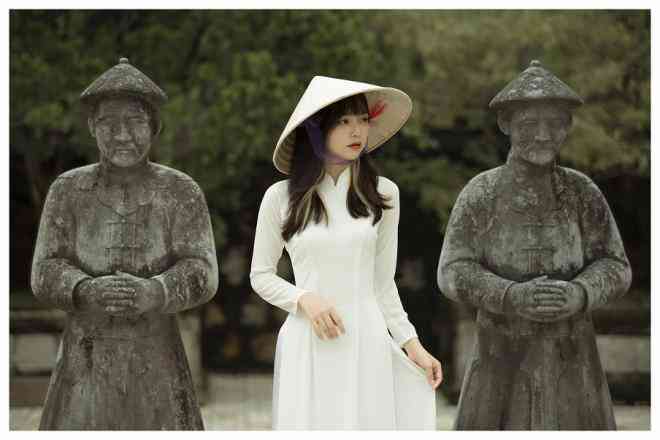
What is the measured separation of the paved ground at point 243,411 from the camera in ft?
28.5

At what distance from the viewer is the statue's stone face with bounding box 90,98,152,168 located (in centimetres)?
504

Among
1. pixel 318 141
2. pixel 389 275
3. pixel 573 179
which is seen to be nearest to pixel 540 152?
pixel 573 179

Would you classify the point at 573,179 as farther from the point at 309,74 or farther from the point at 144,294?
the point at 309,74

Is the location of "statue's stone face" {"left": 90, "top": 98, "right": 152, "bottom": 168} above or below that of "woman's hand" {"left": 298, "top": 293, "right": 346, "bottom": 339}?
above

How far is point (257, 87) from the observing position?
957cm

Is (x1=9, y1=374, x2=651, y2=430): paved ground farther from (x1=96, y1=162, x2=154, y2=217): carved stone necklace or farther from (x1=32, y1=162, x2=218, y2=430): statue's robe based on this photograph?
(x1=96, y1=162, x2=154, y2=217): carved stone necklace

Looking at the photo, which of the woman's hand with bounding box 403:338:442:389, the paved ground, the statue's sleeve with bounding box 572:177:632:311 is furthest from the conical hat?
the paved ground

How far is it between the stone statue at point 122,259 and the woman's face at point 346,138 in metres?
0.80

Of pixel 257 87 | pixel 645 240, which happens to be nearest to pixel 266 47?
pixel 257 87

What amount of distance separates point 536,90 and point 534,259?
2.33ft

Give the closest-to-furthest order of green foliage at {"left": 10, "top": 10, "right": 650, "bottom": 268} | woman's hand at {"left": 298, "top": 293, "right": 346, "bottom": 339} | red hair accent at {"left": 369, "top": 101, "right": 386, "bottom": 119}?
woman's hand at {"left": 298, "top": 293, "right": 346, "bottom": 339} → red hair accent at {"left": 369, "top": 101, "right": 386, "bottom": 119} → green foliage at {"left": 10, "top": 10, "right": 650, "bottom": 268}

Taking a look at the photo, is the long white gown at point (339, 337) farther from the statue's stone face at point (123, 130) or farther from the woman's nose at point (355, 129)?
the statue's stone face at point (123, 130)

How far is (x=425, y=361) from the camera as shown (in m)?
4.58

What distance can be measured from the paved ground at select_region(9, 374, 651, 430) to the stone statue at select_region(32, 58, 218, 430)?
363 centimetres
